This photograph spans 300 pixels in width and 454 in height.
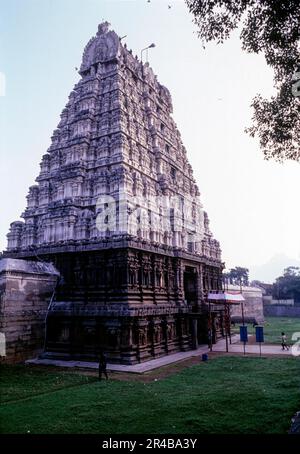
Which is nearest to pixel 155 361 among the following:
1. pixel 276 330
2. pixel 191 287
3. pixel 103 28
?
pixel 191 287

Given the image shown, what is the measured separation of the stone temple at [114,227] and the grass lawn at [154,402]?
202 inches

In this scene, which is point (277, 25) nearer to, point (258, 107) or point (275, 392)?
point (258, 107)

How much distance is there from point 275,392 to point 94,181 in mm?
19060

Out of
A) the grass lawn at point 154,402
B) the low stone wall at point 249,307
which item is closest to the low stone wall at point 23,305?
the grass lawn at point 154,402

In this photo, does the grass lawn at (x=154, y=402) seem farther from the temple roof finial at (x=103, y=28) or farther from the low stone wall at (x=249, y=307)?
the low stone wall at (x=249, y=307)

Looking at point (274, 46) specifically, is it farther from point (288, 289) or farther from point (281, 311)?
point (288, 289)

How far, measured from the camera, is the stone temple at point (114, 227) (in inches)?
927

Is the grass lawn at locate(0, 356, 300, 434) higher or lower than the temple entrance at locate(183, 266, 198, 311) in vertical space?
lower

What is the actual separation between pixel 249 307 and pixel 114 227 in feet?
144

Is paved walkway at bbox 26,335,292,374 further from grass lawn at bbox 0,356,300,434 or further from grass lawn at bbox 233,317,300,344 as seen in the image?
grass lawn at bbox 233,317,300,344

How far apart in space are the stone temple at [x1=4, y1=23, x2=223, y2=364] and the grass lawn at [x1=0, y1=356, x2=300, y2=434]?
5.13m

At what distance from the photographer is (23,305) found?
22703 mm

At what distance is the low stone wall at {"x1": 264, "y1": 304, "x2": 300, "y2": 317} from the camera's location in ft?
246

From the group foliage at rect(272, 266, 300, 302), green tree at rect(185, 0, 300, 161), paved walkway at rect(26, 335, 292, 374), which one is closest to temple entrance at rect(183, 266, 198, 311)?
paved walkway at rect(26, 335, 292, 374)
